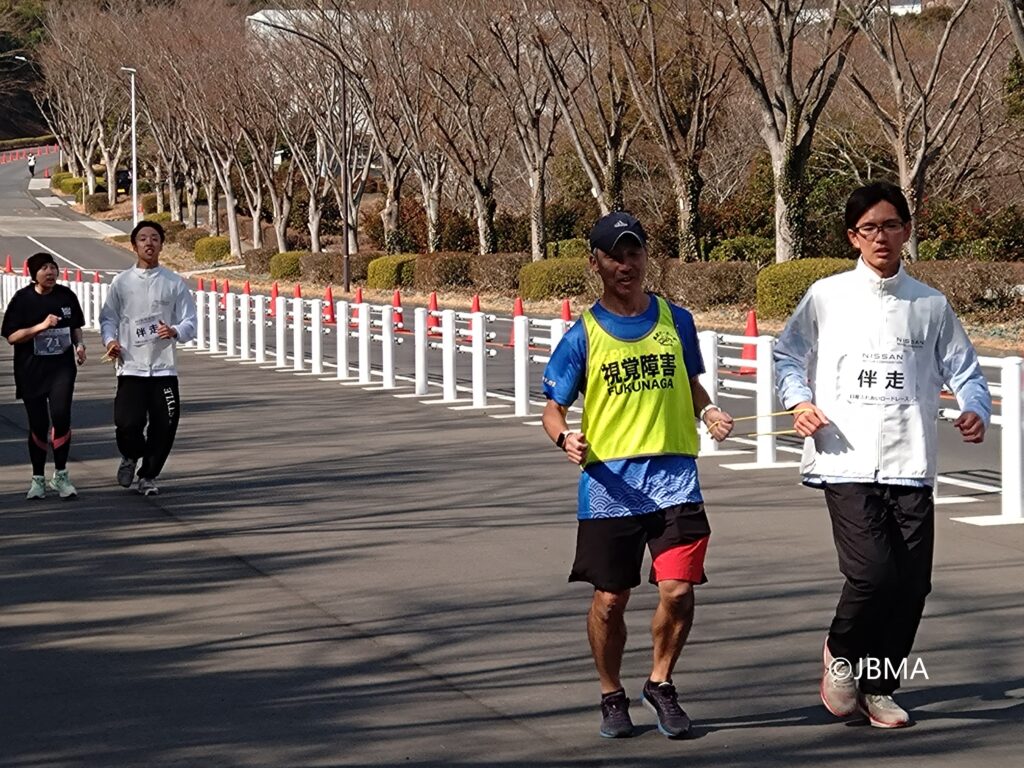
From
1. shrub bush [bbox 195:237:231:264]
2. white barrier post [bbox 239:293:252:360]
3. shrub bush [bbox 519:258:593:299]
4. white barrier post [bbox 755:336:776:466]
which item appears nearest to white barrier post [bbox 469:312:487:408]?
white barrier post [bbox 755:336:776:466]

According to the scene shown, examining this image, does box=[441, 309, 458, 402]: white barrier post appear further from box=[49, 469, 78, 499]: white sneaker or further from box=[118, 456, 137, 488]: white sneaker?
box=[49, 469, 78, 499]: white sneaker

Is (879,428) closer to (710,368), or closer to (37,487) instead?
(37,487)

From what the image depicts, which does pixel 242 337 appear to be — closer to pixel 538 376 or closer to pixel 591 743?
pixel 538 376

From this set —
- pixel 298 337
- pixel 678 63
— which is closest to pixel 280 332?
pixel 298 337

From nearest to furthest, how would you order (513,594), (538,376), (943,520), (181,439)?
(513,594) < (943,520) < (181,439) < (538,376)

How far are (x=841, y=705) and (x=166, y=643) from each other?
3099 mm

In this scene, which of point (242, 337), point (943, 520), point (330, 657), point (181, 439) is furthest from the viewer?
point (242, 337)

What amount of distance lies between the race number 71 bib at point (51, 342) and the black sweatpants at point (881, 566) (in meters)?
7.61

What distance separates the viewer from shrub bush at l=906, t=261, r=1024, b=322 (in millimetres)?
29797

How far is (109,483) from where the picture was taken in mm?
13672

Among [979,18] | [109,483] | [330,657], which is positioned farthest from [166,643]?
[979,18]

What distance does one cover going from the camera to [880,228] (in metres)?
6.17

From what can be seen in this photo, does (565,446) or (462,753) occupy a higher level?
(565,446)

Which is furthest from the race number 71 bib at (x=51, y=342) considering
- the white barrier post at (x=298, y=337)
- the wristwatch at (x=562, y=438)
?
the white barrier post at (x=298, y=337)
